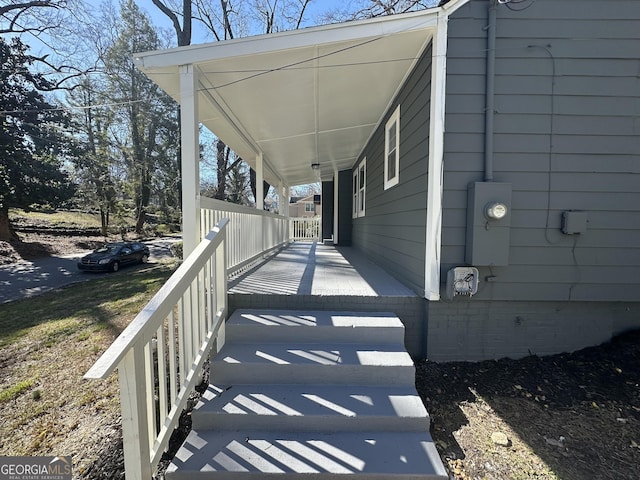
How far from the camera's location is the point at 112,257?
12.4 m

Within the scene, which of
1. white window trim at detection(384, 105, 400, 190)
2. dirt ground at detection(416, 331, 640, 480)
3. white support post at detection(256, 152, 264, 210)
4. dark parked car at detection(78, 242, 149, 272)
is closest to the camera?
dirt ground at detection(416, 331, 640, 480)

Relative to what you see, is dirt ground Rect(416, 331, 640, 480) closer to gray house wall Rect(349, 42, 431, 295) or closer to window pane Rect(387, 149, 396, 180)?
gray house wall Rect(349, 42, 431, 295)

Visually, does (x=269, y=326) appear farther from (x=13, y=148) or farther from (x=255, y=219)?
(x=13, y=148)

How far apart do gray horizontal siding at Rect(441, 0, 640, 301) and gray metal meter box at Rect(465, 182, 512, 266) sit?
0.14 m

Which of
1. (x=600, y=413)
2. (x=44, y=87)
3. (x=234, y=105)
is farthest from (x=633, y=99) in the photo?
(x=44, y=87)

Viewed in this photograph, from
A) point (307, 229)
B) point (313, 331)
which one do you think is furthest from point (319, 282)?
point (307, 229)

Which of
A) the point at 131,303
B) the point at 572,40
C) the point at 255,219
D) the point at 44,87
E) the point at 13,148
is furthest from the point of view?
the point at 44,87

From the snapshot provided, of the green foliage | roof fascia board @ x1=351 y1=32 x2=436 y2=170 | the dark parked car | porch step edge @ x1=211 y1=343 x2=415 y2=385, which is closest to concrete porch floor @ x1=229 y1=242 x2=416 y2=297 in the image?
porch step edge @ x1=211 y1=343 x2=415 y2=385

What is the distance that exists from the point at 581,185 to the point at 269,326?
307 cm

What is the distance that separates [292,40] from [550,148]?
8.35 ft

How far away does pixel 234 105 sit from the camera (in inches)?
153

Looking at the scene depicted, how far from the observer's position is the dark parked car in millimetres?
12000

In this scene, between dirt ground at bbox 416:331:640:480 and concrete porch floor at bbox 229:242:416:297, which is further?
concrete porch floor at bbox 229:242:416:297

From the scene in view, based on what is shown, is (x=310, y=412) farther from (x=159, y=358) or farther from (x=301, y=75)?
(x=301, y=75)
